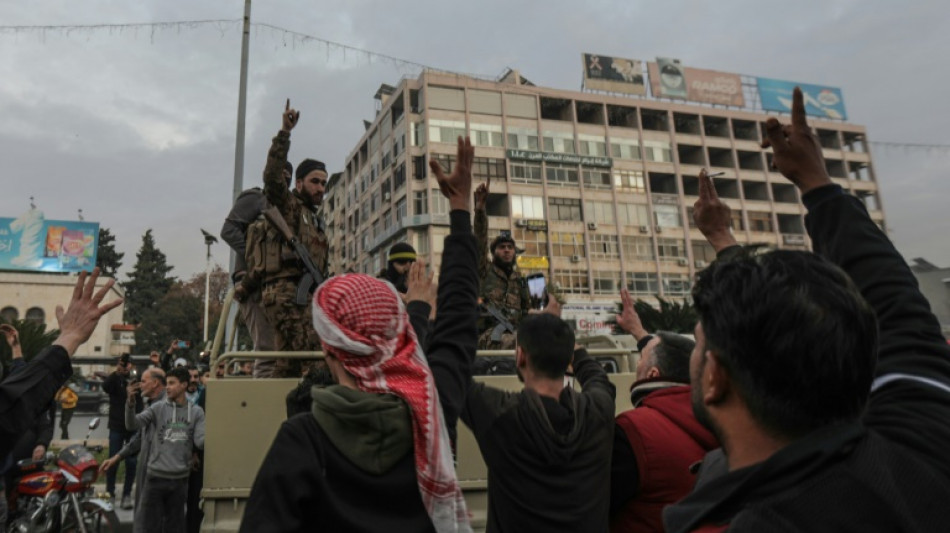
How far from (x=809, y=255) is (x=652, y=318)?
23.7m

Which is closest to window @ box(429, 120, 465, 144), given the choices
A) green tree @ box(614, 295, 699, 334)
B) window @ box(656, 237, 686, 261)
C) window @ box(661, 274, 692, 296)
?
window @ box(656, 237, 686, 261)

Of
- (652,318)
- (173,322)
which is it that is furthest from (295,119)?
(173,322)

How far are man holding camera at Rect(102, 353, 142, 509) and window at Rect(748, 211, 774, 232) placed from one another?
4668 centimetres

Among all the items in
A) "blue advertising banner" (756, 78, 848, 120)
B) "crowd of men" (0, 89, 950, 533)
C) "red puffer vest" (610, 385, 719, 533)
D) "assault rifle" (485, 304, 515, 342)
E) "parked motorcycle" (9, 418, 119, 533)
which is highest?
"blue advertising banner" (756, 78, 848, 120)

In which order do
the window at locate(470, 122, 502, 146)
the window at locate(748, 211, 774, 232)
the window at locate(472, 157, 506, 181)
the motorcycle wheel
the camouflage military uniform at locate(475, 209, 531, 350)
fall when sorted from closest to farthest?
the camouflage military uniform at locate(475, 209, 531, 350) → the motorcycle wheel → the window at locate(472, 157, 506, 181) → the window at locate(470, 122, 502, 146) → the window at locate(748, 211, 774, 232)

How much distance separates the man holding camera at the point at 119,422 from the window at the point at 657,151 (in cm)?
4234

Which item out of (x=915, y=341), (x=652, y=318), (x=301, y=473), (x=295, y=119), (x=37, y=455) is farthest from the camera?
(x=652, y=318)

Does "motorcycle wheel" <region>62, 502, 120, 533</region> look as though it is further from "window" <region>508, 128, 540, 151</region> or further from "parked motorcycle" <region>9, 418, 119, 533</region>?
"window" <region>508, 128, 540, 151</region>

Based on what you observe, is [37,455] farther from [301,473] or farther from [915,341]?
[915,341]

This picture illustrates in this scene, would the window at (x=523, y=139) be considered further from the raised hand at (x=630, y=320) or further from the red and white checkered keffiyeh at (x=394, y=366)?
the red and white checkered keffiyeh at (x=394, y=366)

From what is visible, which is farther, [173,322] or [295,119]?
[173,322]

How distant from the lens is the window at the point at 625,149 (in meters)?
44.9

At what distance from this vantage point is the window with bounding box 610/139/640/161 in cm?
4491

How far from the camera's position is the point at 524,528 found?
2115 mm
